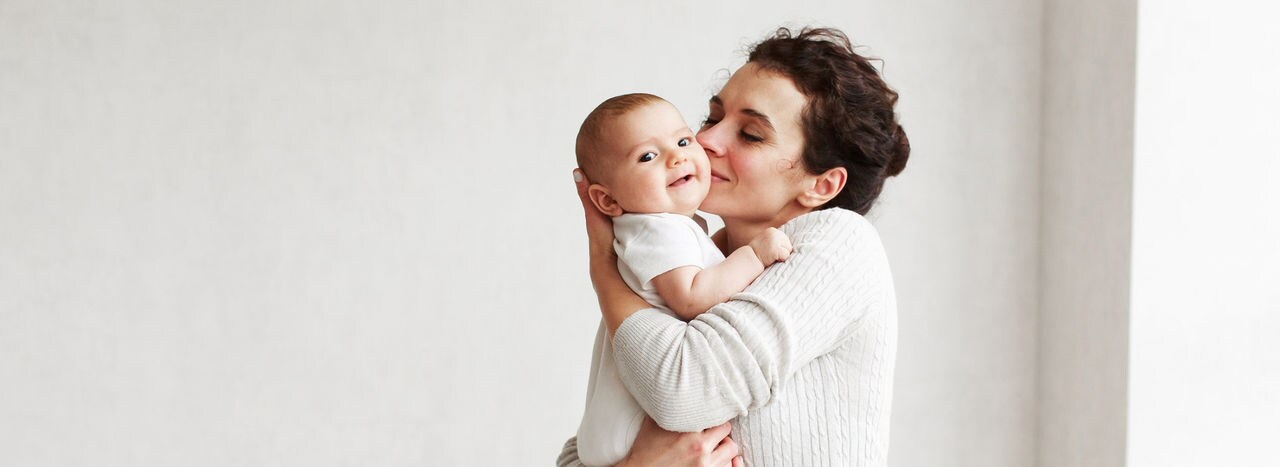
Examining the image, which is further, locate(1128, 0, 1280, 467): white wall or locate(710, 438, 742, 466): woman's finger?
locate(1128, 0, 1280, 467): white wall

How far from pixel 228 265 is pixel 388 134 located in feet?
1.80

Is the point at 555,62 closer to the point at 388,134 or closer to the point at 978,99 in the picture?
the point at 388,134

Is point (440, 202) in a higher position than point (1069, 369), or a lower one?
higher

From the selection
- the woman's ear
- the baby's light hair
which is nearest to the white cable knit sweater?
the woman's ear

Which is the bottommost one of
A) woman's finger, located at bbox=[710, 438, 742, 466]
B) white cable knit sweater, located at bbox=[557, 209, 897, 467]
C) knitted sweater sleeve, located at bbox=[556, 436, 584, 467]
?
knitted sweater sleeve, located at bbox=[556, 436, 584, 467]

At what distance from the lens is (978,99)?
2.98 m

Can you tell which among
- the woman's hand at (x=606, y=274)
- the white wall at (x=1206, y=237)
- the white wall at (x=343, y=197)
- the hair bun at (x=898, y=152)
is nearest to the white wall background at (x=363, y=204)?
the white wall at (x=343, y=197)

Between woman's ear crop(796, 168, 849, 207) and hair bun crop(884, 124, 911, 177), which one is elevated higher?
hair bun crop(884, 124, 911, 177)

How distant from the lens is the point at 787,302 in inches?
57.0

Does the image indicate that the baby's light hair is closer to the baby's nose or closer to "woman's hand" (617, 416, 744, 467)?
the baby's nose

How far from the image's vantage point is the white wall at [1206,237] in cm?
252

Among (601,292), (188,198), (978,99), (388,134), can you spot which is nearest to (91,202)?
(188,198)

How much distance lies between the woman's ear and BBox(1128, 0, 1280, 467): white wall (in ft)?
3.83

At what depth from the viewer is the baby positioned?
1.49 m
